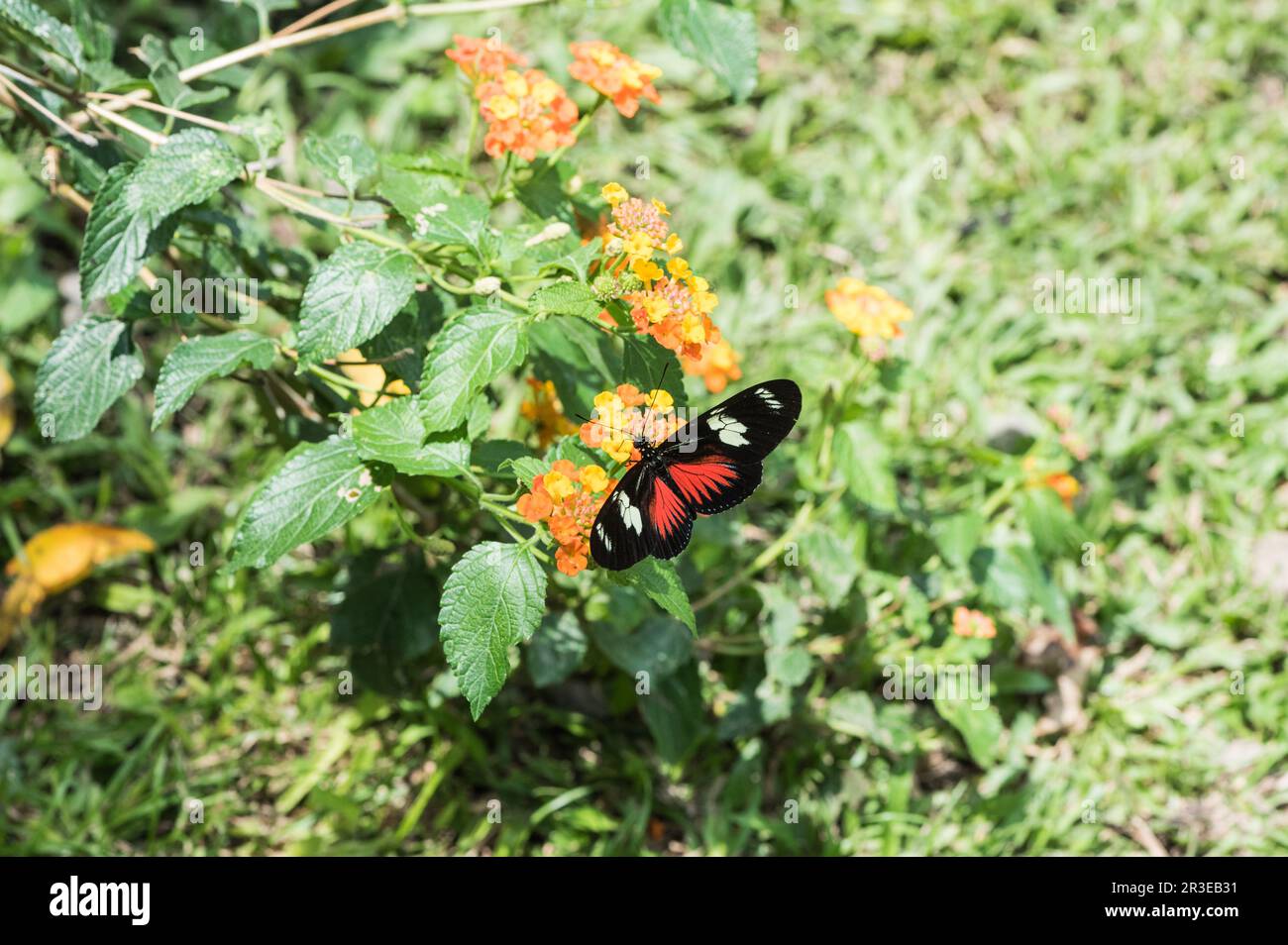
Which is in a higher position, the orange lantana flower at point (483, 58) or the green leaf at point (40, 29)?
the green leaf at point (40, 29)

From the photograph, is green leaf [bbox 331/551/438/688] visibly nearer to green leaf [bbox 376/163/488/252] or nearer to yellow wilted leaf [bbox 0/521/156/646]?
yellow wilted leaf [bbox 0/521/156/646]

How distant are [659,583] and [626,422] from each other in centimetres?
24

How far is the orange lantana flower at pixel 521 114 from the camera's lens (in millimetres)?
1867

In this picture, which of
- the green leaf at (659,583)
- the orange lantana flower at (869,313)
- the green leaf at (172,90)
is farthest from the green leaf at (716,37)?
the green leaf at (659,583)

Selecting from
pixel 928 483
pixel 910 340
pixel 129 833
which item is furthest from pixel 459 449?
pixel 910 340

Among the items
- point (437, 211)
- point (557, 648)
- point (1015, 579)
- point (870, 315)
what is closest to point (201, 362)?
point (437, 211)

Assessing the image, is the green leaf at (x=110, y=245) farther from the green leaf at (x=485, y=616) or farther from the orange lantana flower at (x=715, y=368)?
the orange lantana flower at (x=715, y=368)

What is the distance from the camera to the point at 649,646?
8.21 ft

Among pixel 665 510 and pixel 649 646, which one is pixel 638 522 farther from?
pixel 649 646

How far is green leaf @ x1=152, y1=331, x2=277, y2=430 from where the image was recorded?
1871mm

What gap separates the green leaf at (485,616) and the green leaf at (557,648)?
0.75m

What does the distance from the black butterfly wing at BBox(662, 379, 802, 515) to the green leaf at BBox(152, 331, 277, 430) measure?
72 centimetres

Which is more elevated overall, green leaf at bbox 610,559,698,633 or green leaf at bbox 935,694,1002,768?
green leaf at bbox 610,559,698,633

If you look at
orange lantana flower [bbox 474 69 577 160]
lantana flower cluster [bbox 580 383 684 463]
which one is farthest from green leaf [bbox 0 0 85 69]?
lantana flower cluster [bbox 580 383 684 463]
